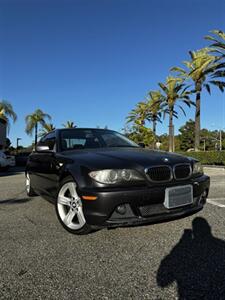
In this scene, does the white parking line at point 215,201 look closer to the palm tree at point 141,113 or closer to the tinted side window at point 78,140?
the tinted side window at point 78,140

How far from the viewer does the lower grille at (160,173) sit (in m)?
3.24

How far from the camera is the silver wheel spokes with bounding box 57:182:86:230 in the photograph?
3359mm

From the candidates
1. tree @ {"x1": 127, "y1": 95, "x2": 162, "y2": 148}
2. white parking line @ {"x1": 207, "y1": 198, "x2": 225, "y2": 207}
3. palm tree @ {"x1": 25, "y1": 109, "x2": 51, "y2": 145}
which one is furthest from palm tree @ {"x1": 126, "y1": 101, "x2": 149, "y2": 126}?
white parking line @ {"x1": 207, "y1": 198, "x2": 225, "y2": 207}

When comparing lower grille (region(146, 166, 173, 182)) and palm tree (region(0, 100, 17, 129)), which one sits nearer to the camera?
lower grille (region(146, 166, 173, 182))

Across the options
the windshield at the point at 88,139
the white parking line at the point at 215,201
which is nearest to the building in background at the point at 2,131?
the windshield at the point at 88,139

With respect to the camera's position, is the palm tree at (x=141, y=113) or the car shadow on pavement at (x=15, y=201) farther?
the palm tree at (x=141, y=113)

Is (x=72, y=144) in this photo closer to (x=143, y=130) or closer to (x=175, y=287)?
(x=175, y=287)

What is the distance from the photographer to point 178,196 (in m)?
3.33

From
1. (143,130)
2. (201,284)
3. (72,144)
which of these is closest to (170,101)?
(143,130)

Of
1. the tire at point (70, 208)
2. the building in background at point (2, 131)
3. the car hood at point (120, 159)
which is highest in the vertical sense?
the building in background at point (2, 131)

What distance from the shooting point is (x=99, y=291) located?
7.43 ft

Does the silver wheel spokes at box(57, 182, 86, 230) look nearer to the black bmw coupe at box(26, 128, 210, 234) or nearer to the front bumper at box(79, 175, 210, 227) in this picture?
Answer: the black bmw coupe at box(26, 128, 210, 234)

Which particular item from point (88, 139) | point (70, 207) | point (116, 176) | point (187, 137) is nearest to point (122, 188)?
point (116, 176)

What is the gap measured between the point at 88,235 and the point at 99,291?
4.31ft
